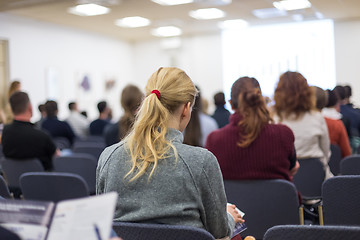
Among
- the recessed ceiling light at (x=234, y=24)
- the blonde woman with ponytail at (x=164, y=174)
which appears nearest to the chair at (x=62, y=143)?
the blonde woman with ponytail at (x=164, y=174)

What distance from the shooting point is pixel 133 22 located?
10148 mm

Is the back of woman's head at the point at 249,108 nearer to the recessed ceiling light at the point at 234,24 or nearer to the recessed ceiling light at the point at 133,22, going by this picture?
the recessed ceiling light at the point at 133,22

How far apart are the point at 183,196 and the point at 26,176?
5.28 feet

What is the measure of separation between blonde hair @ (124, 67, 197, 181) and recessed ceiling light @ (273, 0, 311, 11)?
7.53m

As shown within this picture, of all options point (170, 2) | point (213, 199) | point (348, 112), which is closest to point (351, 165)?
point (213, 199)

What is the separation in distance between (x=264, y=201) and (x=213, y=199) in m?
0.98

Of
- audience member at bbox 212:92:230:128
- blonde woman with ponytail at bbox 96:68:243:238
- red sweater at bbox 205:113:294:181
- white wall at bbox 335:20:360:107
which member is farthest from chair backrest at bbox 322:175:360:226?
white wall at bbox 335:20:360:107

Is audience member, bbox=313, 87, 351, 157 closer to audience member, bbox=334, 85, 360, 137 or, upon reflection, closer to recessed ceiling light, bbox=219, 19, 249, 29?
audience member, bbox=334, 85, 360, 137

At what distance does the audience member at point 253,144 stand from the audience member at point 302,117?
697mm

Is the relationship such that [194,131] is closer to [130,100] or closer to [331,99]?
[130,100]

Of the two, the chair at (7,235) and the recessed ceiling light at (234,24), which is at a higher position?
the recessed ceiling light at (234,24)

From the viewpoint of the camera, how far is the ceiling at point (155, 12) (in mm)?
8180

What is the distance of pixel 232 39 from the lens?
11.5 meters

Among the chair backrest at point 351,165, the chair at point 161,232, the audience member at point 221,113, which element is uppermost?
the audience member at point 221,113
